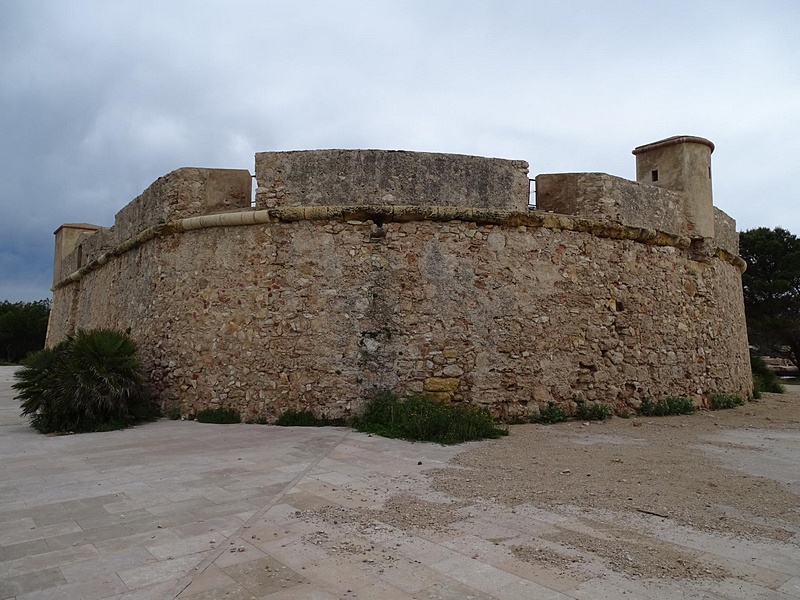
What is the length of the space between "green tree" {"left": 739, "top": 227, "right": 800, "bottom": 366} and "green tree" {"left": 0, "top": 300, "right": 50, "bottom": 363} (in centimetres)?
3873

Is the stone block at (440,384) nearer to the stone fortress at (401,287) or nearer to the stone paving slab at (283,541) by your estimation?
the stone fortress at (401,287)

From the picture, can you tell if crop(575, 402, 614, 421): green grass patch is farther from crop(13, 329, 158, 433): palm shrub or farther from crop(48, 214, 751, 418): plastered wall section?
crop(13, 329, 158, 433): palm shrub

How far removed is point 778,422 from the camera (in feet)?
28.2

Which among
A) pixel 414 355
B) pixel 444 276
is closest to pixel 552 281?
pixel 444 276

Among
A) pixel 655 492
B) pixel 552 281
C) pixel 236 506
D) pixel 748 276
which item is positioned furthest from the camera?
pixel 748 276

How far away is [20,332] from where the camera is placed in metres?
34.4

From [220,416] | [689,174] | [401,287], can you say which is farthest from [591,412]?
[220,416]

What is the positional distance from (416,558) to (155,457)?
3.71 m

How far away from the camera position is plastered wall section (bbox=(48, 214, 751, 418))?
7871 millimetres

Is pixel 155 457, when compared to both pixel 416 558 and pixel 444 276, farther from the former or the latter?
pixel 444 276

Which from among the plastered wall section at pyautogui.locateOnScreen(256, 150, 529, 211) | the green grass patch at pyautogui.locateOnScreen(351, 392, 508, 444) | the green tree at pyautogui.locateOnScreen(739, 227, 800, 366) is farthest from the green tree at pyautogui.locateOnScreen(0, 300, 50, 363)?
the green tree at pyautogui.locateOnScreen(739, 227, 800, 366)

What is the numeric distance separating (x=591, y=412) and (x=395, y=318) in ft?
10.7

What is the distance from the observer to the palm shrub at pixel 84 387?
745 centimetres

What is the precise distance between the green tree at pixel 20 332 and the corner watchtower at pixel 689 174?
3560cm
